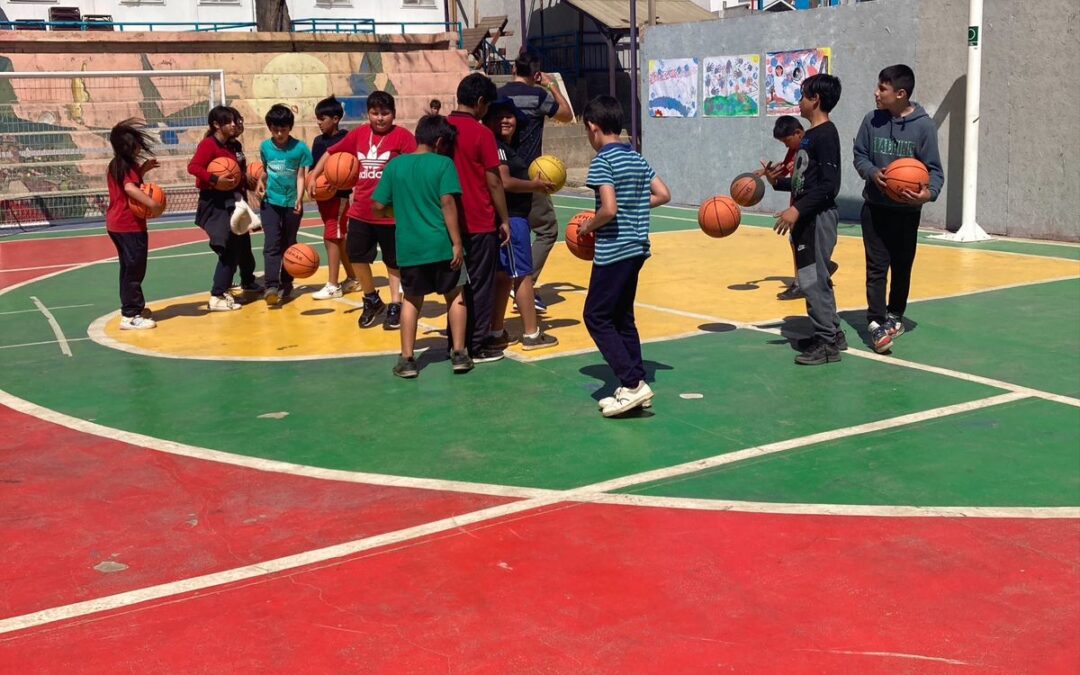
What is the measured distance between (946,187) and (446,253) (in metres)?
11.4

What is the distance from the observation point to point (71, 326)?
38.5ft

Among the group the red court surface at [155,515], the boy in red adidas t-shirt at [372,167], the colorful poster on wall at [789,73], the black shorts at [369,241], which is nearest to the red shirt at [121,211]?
the boy in red adidas t-shirt at [372,167]

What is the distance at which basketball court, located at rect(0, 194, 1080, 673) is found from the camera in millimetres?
4754

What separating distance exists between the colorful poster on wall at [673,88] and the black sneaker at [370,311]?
12817 mm

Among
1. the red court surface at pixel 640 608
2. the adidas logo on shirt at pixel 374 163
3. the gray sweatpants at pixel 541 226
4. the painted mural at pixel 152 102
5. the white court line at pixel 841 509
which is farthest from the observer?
the painted mural at pixel 152 102

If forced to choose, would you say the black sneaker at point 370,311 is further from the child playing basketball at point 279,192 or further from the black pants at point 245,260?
the black pants at point 245,260

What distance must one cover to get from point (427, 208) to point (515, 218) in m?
1.15

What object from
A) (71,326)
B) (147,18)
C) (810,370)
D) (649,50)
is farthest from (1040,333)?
(147,18)

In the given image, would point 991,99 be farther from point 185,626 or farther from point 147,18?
point 147,18

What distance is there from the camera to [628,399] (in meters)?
7.79

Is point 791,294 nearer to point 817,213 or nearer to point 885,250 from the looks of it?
point 885,250

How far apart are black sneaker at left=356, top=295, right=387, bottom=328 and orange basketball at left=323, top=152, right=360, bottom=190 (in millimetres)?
1190

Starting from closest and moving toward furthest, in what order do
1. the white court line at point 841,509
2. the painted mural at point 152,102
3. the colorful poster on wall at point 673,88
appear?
the white court line at point 841,509 < the colorful poster on wall at point 673,88 < the painted mural at point 152,102

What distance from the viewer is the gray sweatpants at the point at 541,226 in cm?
1074
